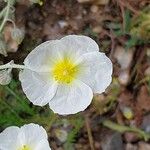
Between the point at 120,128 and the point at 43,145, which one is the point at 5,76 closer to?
the point at 43,145

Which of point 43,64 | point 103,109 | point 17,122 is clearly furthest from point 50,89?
point 103,109

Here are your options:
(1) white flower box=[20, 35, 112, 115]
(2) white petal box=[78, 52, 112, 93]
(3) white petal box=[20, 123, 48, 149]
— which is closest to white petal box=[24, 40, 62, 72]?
(1) white flower box=[20, 35, 112, 115]

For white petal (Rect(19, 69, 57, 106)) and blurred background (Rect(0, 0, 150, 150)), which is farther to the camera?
blurred background (Rect(0, 0, 150, 150))

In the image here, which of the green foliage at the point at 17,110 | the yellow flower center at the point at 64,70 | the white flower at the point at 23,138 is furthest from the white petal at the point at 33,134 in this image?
the green foliage at the point at 17,110

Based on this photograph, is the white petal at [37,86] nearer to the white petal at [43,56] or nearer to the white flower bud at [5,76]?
the white petal at [43,56]

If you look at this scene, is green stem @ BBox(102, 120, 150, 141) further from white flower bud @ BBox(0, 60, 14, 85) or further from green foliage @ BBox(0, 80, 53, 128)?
white flower bud @ BBox(0, 60, 14, 85)

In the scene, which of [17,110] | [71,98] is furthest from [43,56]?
[17,110]
